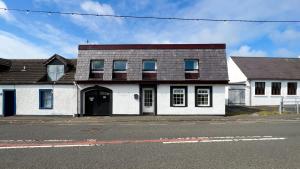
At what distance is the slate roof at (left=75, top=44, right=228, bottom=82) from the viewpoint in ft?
79.0

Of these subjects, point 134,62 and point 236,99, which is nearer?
point 134,62

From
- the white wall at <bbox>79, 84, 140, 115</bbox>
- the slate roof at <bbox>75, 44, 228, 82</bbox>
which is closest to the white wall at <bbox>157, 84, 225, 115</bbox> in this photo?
the slate roof at <bbox>75, 44, 228, 82</bbox>

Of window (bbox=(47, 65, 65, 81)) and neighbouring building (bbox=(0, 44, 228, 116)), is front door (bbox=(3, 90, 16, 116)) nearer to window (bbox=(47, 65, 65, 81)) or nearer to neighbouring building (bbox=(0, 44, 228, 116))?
neighbouring building (bbox=(0, 44, 228, 116))

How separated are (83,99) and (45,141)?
1400 cm

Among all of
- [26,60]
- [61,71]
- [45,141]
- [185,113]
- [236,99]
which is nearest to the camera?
[45,141]

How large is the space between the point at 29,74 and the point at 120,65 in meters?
8.41

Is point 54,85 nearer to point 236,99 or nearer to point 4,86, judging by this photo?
point 4,86

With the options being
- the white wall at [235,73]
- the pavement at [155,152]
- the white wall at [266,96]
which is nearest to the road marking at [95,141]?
the pavement at [155,152]

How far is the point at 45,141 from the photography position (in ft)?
34.8

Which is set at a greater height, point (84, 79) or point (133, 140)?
point (84, 79)

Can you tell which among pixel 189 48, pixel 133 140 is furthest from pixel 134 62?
pixel 133 140

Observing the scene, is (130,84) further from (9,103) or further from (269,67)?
(269,67)

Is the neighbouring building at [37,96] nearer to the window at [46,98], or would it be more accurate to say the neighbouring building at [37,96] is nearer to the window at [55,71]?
the window at [46,98]

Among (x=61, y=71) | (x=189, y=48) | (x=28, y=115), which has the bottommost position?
(x=28, y=115)
